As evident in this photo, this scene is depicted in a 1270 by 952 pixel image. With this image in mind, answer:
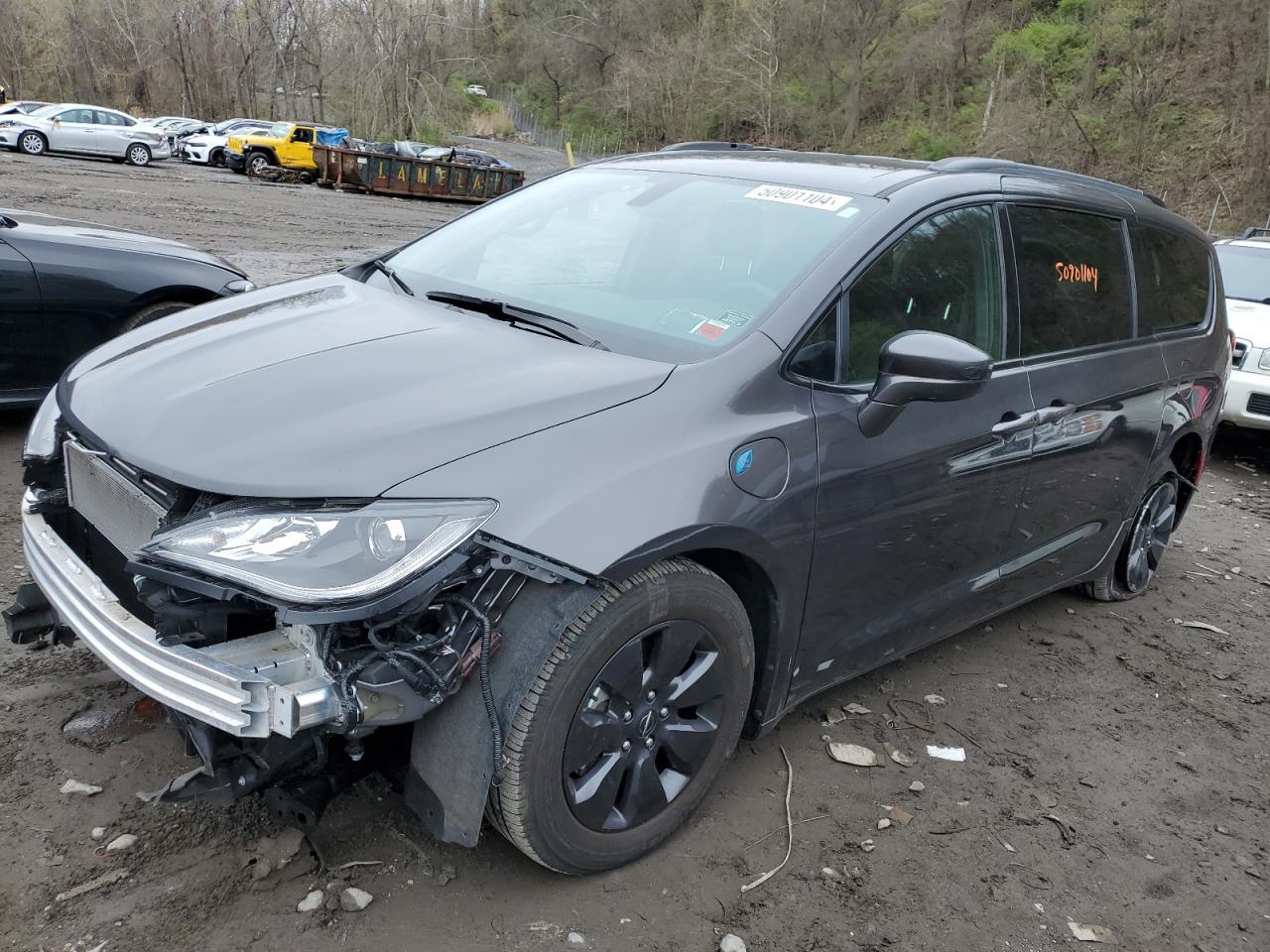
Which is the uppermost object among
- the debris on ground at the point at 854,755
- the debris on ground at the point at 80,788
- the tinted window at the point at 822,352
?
the tinted window at the point at 822,352

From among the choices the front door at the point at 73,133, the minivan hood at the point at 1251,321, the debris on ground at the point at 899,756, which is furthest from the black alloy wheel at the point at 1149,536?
the front door at the point at 73,133

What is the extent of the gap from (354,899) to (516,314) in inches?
64.2

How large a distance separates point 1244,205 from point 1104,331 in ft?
105

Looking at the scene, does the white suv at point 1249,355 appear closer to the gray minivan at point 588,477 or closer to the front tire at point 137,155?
the gray minivan at point 588,477

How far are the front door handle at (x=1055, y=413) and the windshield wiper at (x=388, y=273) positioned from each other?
2.14m

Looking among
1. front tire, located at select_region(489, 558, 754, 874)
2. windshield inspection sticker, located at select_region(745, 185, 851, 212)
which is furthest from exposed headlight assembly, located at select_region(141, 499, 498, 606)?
windshield inspection sticker, located at select_region(745, 185, 851, 212)

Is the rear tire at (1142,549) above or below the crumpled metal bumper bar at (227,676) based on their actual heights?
below

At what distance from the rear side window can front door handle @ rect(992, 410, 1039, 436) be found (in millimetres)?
1067

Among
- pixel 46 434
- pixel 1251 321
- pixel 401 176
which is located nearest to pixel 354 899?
pixel 46 434

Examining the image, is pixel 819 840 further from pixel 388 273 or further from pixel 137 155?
pixel 137 155

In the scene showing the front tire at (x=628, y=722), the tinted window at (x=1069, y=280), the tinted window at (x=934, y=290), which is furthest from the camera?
the tinted window at (x=1069, y=280)

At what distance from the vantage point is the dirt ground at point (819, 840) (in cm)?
243

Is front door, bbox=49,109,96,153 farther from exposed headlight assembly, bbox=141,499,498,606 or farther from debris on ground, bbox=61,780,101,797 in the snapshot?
exposed headlight assembly, bbox=141,499,498,606

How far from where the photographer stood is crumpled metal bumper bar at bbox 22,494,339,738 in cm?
200
